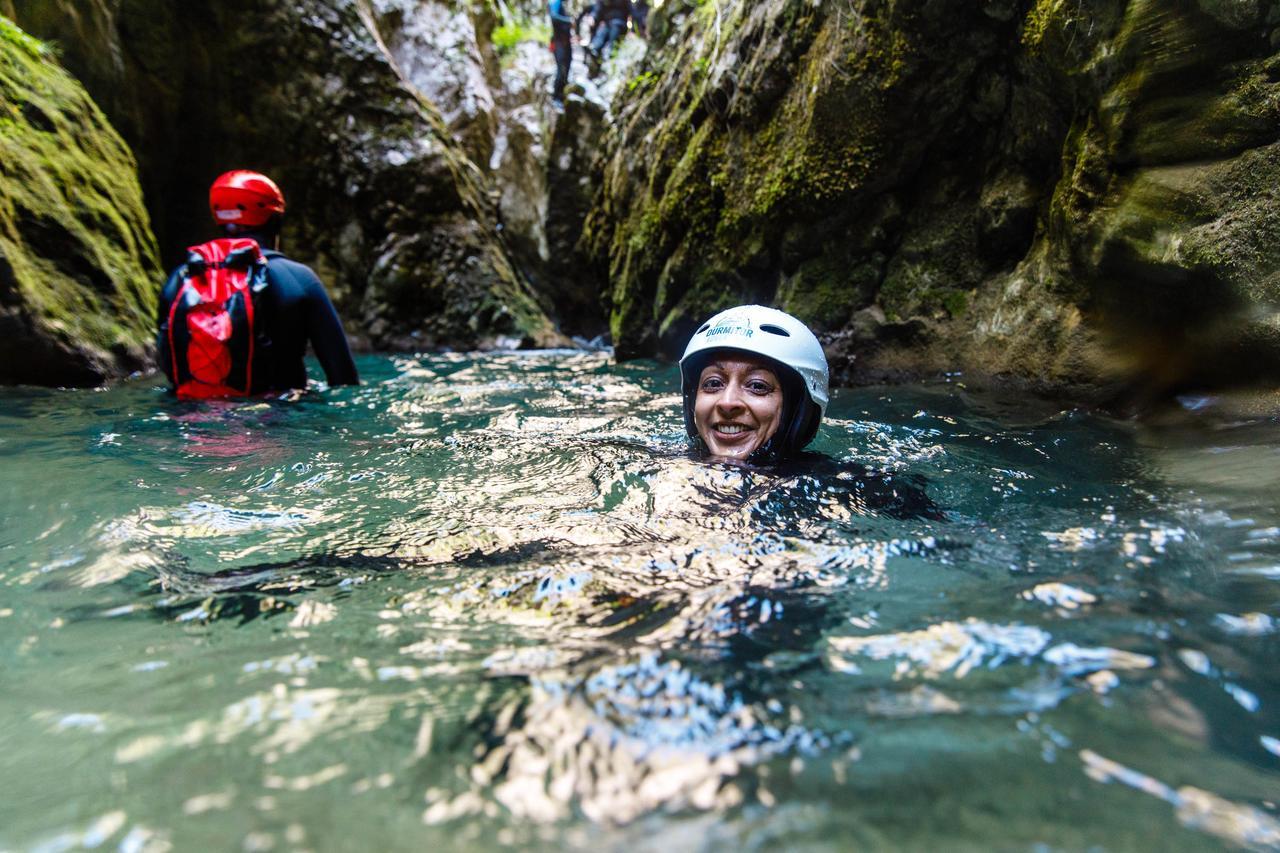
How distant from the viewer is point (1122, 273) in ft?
Answer: 13.3

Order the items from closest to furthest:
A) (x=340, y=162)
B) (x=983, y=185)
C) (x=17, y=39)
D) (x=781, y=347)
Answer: (x=781, y=347) → (x=983, y=185) → (x=17, y=39) → (x=340, y=162)

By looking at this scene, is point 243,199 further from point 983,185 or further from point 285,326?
point 983,185

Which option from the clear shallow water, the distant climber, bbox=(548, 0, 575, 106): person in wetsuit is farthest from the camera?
the distant climber

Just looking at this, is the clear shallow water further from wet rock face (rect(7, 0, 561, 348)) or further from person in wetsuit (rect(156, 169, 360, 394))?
wet rock face (rect(7, 0, 561, 348))

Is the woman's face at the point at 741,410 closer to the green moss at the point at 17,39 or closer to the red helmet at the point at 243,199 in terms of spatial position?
the red helmet at the point at 243,199

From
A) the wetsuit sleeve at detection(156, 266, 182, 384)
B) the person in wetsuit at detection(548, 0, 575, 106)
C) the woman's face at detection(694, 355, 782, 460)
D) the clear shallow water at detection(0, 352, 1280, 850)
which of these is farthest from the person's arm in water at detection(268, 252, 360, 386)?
the person in wetsuit at detection(548, 0, 575, 106)

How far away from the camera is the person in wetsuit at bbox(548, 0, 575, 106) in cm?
1545

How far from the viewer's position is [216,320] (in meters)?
5.07

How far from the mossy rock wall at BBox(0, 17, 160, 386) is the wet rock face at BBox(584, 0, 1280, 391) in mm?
5563

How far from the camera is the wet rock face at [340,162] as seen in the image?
11.3 metres

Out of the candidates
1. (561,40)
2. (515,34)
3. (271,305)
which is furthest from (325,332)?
(515,34)

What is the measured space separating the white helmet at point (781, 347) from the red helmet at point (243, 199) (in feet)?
12.1

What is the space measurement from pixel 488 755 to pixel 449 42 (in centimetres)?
2023

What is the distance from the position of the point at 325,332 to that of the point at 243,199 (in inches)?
44.9
